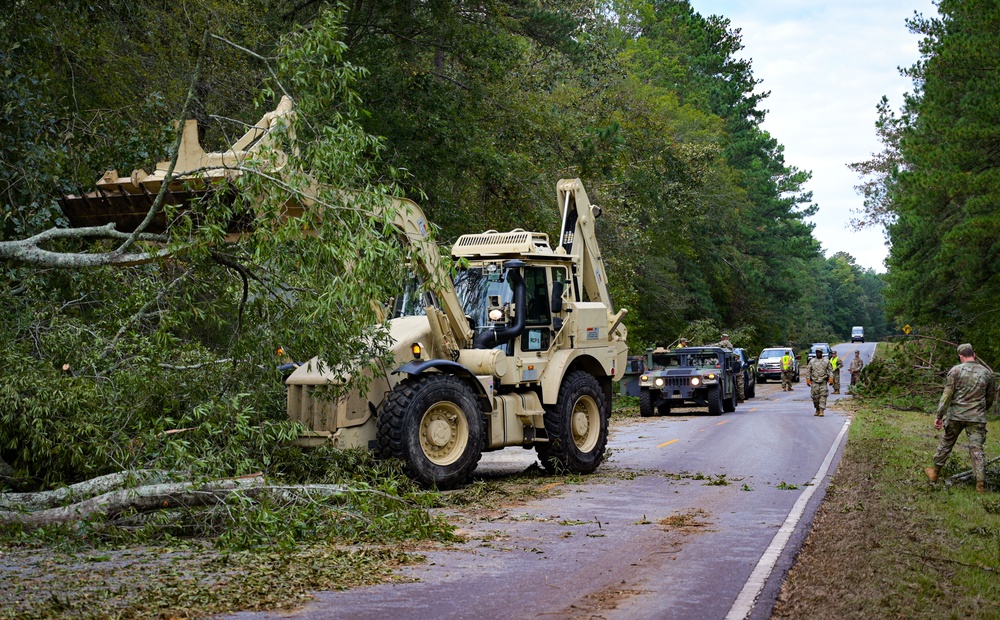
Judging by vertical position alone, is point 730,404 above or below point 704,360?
below

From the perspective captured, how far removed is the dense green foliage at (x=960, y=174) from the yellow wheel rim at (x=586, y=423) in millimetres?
22760

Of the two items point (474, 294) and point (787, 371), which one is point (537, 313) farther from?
point (787, 371)

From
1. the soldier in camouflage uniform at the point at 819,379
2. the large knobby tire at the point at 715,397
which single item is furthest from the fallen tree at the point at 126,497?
the soldier in camouflage uniform at the point at 819,379

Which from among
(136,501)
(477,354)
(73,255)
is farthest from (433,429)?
(73,255)

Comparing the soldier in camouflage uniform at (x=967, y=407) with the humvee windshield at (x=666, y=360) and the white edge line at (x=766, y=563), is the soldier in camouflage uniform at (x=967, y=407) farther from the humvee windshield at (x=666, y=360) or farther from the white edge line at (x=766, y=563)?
the humvee windshield at (x=666, y=360)

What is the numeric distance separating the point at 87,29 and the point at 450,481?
9.90 m

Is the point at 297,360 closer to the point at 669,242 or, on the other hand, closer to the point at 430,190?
the point at 430,190

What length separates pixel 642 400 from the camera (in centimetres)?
2927

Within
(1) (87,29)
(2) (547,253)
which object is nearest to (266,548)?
(2) (547,253)

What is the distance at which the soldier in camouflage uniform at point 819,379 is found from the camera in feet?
93.6

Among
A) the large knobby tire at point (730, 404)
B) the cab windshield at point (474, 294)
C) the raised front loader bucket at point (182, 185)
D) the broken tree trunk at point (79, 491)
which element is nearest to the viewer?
the broken tree trunk at point (79, 491)

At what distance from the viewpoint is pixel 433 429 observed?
480 inches

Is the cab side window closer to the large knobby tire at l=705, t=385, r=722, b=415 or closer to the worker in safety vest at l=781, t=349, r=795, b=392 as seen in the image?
the large knobby tire at l=705, t=385, r=722, b=415

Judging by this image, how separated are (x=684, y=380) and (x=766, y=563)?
2121cm
